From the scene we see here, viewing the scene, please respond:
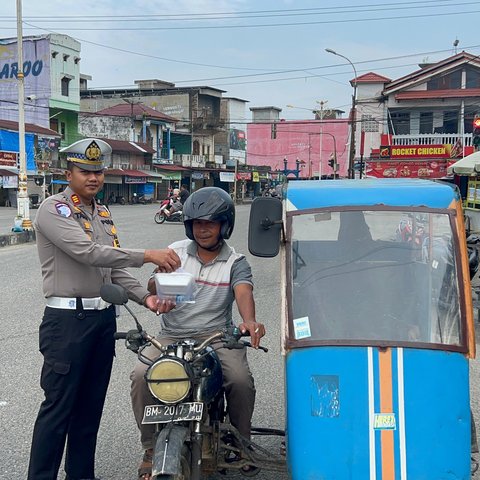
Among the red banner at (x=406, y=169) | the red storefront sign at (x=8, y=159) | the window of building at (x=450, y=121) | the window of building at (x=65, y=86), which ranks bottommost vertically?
the red banner at (x=406, y=169)

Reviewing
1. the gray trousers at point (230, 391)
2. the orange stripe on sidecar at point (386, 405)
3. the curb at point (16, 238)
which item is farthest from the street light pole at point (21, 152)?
the orange stripe on sidecar at point (386, 405)

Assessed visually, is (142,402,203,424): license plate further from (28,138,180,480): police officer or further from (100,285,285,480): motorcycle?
(28,138,180,480): police officer

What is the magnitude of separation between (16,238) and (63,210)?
16.3 meters

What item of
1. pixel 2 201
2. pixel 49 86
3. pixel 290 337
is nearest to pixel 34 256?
pixel 290 337

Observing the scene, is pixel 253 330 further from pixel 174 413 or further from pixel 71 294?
pixel 71 294

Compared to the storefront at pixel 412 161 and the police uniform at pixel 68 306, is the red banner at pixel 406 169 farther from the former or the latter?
the police uniform at pixel 68 306

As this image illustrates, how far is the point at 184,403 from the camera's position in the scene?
9.94ft

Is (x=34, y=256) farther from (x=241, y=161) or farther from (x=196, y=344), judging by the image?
(x=241, y=161)

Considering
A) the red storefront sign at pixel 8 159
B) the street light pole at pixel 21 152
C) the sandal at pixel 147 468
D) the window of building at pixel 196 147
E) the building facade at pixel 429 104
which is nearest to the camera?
the sandal at pixel 147 468

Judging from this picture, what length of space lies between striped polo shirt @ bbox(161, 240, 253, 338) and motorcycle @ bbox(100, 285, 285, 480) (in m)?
0.27

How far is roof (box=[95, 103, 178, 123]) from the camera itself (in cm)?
5819

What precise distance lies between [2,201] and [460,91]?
28.0 metres

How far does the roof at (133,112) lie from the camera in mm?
58194

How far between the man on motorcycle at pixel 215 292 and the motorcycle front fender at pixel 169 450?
0.49 meters
